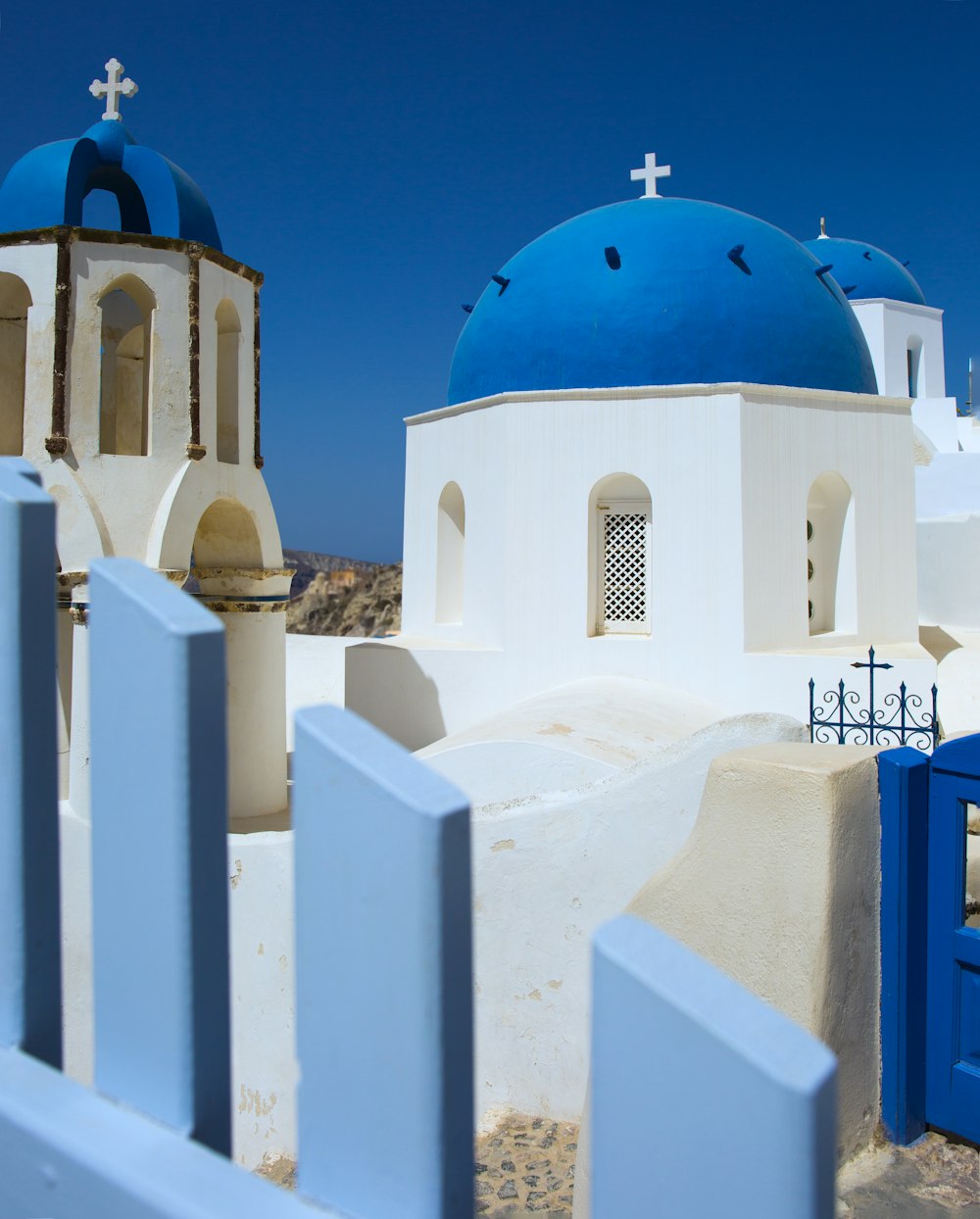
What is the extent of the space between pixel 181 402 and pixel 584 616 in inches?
143

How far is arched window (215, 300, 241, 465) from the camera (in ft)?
27.0

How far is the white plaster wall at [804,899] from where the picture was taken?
2715 mm

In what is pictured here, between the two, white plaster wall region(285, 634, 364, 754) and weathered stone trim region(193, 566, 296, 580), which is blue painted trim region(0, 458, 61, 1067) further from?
white plaster wall region(285, 634, 364, 754)

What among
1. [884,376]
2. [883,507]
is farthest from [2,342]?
[884,376]

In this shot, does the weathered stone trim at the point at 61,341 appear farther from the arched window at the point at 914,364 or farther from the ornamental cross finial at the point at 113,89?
the arched window at the point at 914,364

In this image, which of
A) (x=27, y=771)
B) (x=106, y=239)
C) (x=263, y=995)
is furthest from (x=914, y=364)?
(x=27, y=771)

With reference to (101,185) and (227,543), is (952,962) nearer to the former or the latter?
(227,543)

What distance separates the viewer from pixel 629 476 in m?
9.04

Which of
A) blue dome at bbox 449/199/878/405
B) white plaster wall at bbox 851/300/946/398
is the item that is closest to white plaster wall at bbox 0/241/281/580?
blue dome at bbox 449/199/878/405

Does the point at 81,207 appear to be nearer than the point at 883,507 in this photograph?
Yes

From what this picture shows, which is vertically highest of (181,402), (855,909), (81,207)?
(81,207)

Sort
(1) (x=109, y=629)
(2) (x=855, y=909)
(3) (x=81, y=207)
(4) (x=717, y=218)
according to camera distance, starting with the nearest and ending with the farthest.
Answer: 1. (1) (x=109, y=629)
2. (2) (x=855, y=909)
3. (3) (x=81, y=207)
4. (4) (x=717, y=218)

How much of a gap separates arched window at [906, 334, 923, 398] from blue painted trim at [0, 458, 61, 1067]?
70.9ft

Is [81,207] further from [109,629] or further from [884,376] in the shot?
[884,376]
